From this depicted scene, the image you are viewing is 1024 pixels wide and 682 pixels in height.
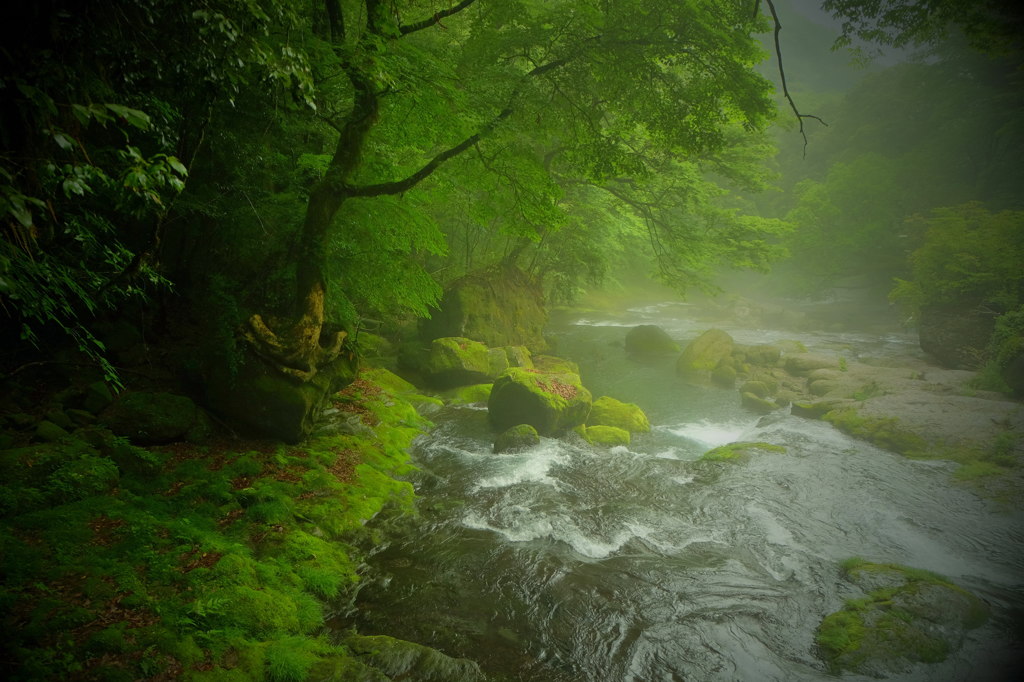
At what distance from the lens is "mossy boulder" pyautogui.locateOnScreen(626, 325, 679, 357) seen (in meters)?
22.8

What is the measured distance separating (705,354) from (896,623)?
15.5 metres

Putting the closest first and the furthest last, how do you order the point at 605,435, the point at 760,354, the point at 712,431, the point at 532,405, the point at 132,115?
the point at 132,115, the point at 532,405, the point at 605,435, the point at 712,431, the point at 760,354

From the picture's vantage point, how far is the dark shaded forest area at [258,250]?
3.31m

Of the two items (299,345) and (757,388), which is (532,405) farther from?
(757,388)

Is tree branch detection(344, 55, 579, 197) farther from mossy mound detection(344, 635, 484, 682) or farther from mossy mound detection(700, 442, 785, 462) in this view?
mossy mound detection(700, 442, 785, 462)

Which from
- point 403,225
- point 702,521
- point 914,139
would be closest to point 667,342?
point 702,521

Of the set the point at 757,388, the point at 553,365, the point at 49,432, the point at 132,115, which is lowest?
the point at 757,388

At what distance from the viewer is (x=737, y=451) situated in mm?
11055

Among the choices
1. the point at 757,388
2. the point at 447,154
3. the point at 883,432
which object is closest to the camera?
the point at 447,154

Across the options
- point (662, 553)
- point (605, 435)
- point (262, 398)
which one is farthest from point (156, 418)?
point (605, 435)

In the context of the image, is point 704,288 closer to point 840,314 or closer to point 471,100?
point 471,100

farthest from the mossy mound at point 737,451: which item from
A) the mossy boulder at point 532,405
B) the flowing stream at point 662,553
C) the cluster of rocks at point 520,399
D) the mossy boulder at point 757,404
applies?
the mossy boulder at point 757,404

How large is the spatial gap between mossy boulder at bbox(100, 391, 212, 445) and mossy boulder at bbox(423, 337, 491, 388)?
23.9 feet

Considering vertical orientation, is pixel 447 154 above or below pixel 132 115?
above
